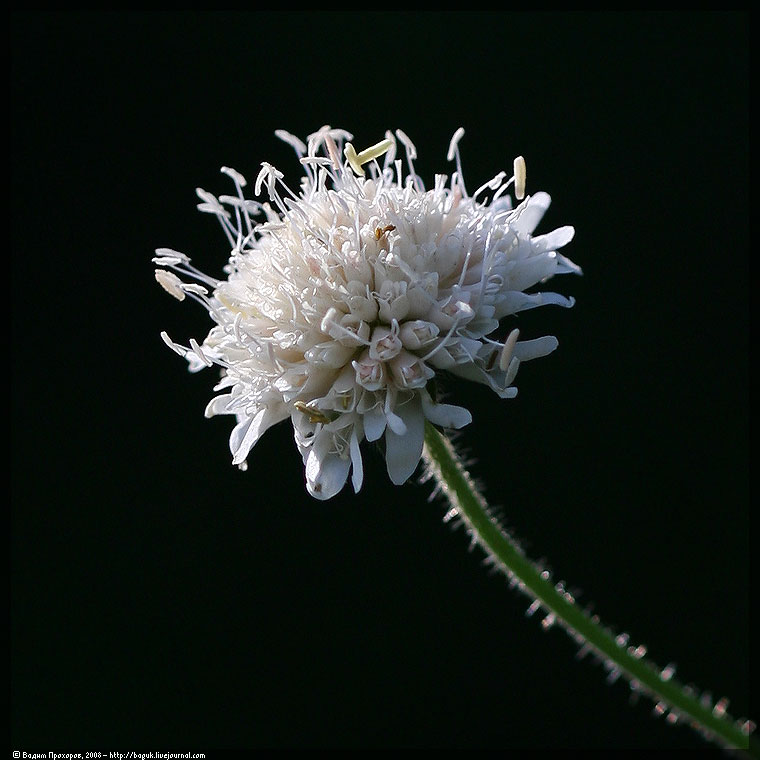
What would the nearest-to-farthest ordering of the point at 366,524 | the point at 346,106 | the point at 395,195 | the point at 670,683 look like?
the point at 670,683, the point at 395,195, the point at 366,524, the point at 346,106

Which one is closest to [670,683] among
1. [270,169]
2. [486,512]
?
[486,512]

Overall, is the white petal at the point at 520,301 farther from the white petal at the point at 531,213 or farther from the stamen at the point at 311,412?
the stamen at the point at 311,412

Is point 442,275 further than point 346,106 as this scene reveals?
No

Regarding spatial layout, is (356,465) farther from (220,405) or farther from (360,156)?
(360,156)

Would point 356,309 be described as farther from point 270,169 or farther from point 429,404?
point 270,169

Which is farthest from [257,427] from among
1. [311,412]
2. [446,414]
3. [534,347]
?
[534,347]

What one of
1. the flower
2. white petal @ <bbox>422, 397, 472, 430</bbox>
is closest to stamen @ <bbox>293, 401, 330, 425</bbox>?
the flower

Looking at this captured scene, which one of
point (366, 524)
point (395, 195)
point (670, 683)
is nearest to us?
point (670, 683)

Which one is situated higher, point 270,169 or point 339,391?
point 270,169
